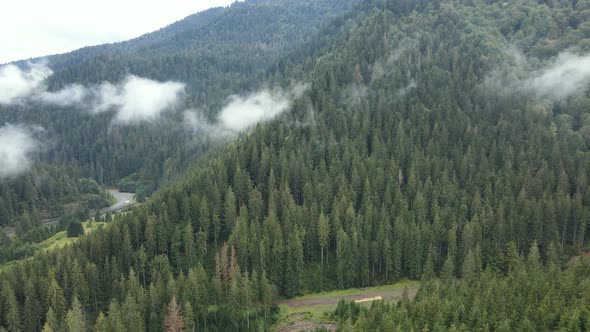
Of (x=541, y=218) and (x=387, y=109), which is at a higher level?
(x=387, y=109)

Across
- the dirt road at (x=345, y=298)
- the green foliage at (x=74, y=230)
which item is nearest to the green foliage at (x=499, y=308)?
the dirt road at (x=345, y=298)

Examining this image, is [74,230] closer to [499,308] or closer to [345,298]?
[345,298]

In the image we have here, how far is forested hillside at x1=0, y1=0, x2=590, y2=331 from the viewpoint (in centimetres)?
10356

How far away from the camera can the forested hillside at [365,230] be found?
10356 cm

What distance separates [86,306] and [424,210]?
305 feet

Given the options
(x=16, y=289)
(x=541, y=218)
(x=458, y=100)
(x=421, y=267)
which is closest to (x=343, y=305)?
(x=421, y=267)

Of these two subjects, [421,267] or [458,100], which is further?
[458,100]

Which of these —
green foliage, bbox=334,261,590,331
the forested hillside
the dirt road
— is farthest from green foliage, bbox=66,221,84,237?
green foliage, bbox=334,261,590,331

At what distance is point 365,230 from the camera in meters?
141

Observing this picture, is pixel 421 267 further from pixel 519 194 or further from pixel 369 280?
pixel 519 194

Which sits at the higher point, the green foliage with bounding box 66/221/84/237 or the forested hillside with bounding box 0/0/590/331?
the forested hillside with bounding box 0/0/590/331

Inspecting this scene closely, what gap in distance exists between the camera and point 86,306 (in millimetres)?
123625

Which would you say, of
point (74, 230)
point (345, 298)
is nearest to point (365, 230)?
point (345, 298)

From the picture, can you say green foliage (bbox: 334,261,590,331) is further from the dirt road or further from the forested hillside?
the dirt road
